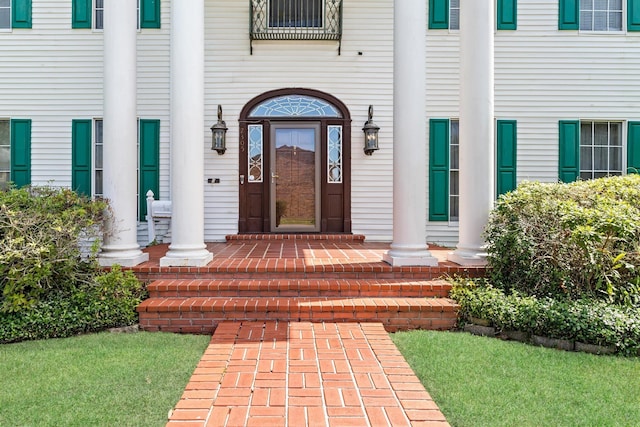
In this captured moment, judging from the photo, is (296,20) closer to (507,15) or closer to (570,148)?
(507,15)

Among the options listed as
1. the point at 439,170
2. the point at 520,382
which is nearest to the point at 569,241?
the point at 520,382

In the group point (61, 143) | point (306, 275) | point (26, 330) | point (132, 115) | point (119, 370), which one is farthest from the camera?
point (61, 143)

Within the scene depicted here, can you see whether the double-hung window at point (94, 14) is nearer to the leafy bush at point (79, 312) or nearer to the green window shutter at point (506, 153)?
the leafy bush at point (79, 312)

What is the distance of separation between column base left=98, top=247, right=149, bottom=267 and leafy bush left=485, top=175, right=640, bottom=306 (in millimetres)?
3991

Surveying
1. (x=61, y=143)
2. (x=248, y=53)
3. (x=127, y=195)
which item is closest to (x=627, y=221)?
(x=127, y=195)

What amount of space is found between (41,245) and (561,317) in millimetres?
4697

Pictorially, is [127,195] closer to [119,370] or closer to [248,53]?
[119,370]

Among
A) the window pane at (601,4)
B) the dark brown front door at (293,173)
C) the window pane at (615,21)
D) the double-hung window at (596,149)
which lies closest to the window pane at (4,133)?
the dark brown front door at (293,173)

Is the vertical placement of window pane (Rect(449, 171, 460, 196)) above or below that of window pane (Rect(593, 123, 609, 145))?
below

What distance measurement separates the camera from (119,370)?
10.1ft

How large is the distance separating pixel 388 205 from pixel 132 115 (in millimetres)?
4563

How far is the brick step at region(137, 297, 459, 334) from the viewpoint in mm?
4035

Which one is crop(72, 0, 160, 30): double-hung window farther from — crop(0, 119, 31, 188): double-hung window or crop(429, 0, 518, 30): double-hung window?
crop(429, 0, 518, 30): double-hung window

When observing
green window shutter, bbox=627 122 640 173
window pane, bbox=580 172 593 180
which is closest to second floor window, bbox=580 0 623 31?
green window shutter, bbox=627 122 640 173
